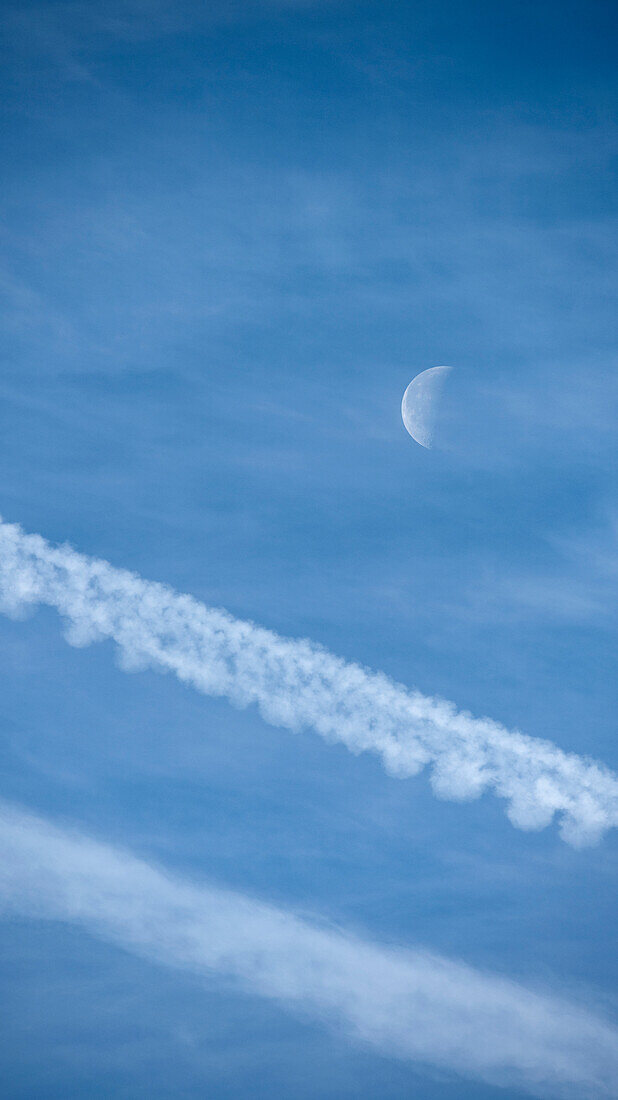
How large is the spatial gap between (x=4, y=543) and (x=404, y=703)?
77.8 ft

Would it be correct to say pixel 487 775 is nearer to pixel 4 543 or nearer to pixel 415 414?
pixel 415 414

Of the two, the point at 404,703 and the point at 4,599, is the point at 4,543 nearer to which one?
the point at 4,599

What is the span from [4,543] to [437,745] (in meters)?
26.4

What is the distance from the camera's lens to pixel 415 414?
58.4 m

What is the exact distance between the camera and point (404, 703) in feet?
186

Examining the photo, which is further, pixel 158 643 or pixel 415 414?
pixel 415 414

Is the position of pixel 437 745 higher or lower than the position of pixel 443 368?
lower

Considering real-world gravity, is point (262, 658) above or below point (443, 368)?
below

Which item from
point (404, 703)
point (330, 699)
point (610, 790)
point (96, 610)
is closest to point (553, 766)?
point (610, 790)

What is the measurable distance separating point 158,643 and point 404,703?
1418cm

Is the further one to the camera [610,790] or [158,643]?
[610,790]

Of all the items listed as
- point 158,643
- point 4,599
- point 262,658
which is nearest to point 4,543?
point 4,599

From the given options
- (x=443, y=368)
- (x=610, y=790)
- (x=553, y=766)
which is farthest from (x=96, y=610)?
(x=610, y=790)

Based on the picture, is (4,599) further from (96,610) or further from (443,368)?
(443,368)
